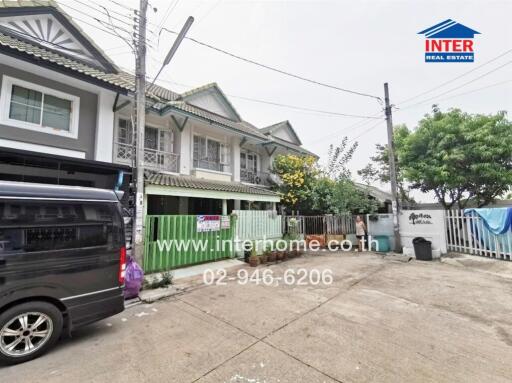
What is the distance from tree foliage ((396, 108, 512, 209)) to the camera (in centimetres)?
Answer: 1040

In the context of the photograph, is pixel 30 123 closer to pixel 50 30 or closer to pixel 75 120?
pixel 75 120

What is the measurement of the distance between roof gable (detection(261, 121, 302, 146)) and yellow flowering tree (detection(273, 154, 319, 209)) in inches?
152

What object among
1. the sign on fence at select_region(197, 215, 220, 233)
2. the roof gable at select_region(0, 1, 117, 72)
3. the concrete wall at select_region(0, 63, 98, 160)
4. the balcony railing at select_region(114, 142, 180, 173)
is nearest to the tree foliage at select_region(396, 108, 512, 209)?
the sign on fence at select_region(197, 215, 220, 233)

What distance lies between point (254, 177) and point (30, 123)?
9.58 metres

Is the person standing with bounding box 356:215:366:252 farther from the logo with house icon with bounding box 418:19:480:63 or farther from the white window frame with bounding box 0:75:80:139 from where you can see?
the white window frame with bounding box 0:75:80:139

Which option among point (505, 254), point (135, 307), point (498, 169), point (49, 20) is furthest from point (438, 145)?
point (49, 20)

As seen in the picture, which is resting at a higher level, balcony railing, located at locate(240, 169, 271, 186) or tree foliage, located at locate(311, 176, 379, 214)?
balcony railing, located at locate(240, 169, 271, 186)

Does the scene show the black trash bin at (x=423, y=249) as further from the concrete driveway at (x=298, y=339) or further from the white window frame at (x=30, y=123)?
the white window frame at (x=30, y=123)

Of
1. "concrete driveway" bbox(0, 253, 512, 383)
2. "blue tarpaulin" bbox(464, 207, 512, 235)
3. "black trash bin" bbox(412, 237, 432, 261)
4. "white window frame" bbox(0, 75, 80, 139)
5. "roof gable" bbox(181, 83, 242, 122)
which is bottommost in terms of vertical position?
"concrete driveway" bbox(0, 253, 512, 383)

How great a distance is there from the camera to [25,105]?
248 inches

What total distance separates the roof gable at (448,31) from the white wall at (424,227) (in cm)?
623

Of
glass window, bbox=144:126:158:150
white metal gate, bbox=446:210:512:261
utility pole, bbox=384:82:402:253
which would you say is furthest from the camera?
utility pole, bbox=384:82:402:253

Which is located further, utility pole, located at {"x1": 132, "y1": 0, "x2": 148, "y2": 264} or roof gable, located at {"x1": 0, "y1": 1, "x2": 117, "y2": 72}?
roof gable, located at {"x1": 0, "y1": 1, "x2": 117, "y2": 72}

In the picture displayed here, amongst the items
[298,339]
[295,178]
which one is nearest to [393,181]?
[295,178]
